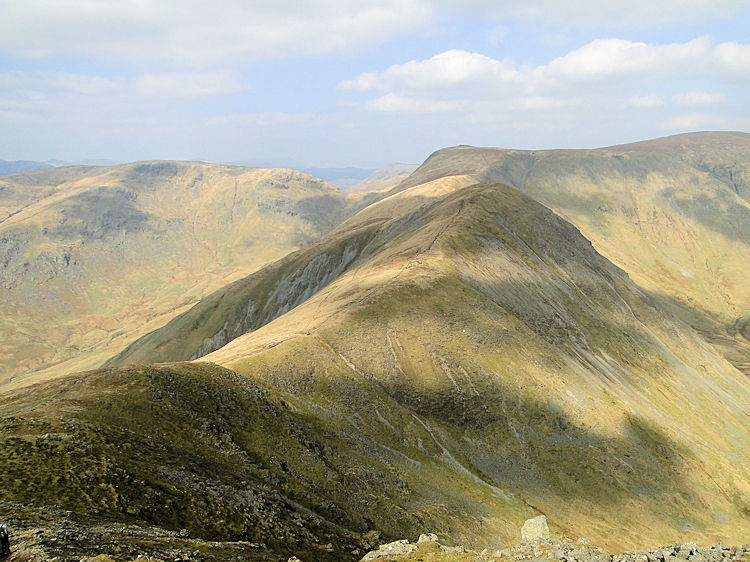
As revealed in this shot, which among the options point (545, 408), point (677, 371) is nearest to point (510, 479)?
point (545, 408)

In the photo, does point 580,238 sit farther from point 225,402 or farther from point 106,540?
point 106,540

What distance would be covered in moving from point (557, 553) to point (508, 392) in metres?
51.9

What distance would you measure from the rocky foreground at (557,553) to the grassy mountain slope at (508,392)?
1346cm

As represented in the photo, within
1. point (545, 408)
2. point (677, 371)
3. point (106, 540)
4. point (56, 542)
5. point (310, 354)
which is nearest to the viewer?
point (56, 542)

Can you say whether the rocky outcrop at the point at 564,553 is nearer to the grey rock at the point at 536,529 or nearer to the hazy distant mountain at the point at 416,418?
the hazy distant mountain at the point at 416,418

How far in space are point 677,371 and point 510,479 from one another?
73006 mm

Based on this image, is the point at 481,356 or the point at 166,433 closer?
the point at 166,433

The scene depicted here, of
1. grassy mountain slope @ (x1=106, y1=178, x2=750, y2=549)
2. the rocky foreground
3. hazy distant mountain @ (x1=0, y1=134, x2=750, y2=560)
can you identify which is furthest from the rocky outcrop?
grassy mountain slope @ (x1=106, y1=178, x2=750, y2=549)

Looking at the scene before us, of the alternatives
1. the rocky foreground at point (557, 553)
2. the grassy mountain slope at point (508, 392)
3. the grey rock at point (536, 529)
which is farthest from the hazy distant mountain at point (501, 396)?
the rocky foreground at point (557, 553)

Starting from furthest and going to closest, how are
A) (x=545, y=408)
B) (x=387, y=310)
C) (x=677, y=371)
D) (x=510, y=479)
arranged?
(x=677, y=371), (x=387, y=310), (x=545, y=408), (x=510, y=479)

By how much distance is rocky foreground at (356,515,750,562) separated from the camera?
65.8ft

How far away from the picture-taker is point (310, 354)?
67688 mm

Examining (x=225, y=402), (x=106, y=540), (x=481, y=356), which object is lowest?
(x=481, y=356)

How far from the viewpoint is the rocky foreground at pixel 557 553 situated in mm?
20047
